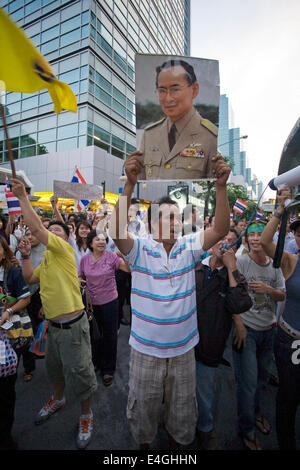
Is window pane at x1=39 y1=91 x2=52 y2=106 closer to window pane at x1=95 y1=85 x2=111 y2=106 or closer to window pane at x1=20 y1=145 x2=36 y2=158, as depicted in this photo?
window pane at x1=20 y1=145 x2=36 y2=158

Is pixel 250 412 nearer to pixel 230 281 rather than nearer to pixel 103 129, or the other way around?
pixel 230 281

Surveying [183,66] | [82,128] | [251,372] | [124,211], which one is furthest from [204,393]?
[82,128]

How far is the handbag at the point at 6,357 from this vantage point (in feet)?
6.64

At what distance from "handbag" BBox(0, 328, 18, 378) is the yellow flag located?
2.17 metres

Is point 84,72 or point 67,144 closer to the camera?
point 84,72

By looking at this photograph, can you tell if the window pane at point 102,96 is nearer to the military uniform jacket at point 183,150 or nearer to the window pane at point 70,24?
the window pane at point 70,24

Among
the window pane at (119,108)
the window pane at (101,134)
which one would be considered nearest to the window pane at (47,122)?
the window pane at (101,134)

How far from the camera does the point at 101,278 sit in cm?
317

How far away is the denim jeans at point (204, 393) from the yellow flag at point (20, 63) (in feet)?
9.13

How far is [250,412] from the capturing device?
7.13ft

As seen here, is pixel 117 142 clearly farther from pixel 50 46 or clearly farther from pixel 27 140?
pixel 50 46

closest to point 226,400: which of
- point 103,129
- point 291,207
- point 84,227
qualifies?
point 291,207

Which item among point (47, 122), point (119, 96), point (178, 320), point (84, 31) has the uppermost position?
point (84, 31)

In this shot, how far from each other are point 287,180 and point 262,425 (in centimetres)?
256
